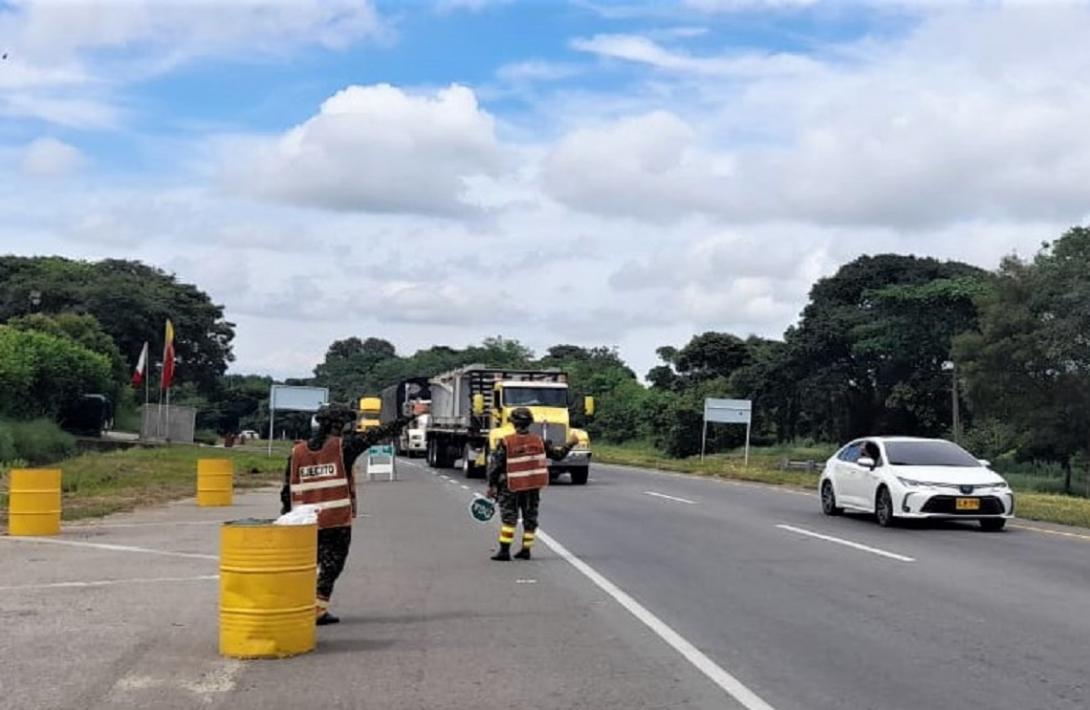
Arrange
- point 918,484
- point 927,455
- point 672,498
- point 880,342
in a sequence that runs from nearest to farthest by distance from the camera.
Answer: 1. point 918,484
2. point 927,455
3. point 672,498
4. point 880,342

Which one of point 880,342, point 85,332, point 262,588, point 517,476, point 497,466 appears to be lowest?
point 262,588

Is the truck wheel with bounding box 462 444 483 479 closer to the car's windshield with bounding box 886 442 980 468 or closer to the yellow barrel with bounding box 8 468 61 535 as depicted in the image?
the car's windshield with bounding box 886 442 980 468

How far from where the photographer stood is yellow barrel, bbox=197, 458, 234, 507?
23.1 meters

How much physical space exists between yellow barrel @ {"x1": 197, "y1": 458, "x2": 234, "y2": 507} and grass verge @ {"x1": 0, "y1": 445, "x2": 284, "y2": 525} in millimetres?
1103

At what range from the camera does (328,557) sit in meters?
9.66

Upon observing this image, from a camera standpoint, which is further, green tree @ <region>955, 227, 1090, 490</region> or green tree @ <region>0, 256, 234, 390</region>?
green tree @ <region>0, 256, 234, 390</region>

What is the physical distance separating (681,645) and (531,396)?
2541 centimetres

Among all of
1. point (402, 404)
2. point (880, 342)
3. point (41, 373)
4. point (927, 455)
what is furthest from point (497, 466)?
point (880, 342)

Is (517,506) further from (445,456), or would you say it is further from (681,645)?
(445,456)

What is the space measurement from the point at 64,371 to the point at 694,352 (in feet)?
163

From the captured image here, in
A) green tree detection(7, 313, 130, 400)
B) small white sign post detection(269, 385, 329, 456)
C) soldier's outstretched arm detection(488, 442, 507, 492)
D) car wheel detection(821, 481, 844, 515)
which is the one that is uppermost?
green tree detection(7, 313, 130, 400)

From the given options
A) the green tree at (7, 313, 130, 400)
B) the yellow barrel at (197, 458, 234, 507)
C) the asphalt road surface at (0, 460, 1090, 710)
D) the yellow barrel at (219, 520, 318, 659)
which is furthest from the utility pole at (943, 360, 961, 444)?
the yellow barrel at (219, 520, 318, 659)

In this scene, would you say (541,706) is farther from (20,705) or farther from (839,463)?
(839,463)

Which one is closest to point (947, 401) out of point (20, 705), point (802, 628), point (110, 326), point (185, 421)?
point (185, 421)
